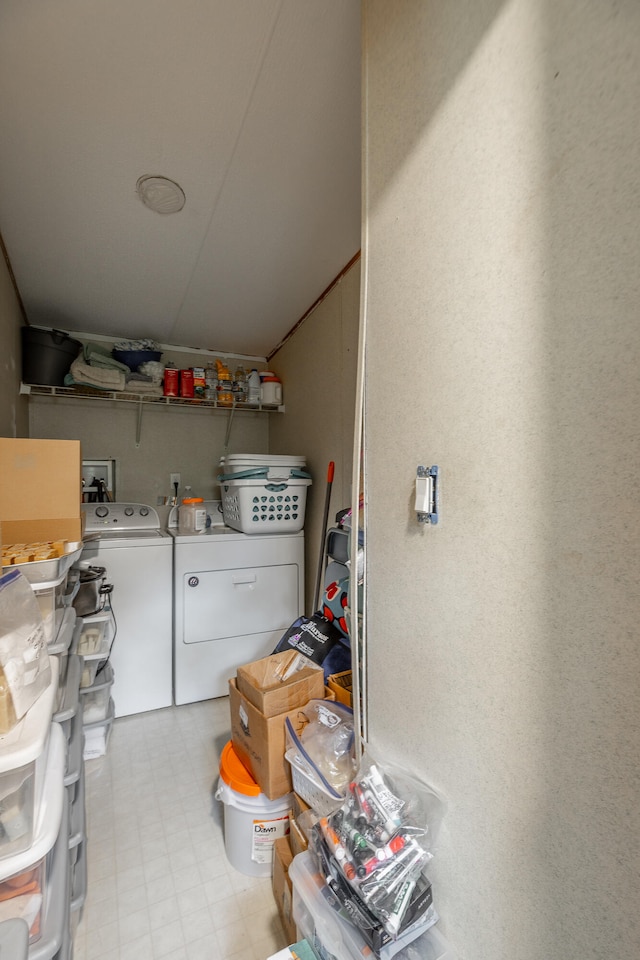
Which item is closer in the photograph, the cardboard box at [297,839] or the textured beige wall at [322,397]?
the cardboard box at [297,839]

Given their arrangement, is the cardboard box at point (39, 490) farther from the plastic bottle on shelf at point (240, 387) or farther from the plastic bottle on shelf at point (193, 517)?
the plastic bottle on shelf at point (240, 387)

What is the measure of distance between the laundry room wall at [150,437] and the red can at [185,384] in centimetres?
28

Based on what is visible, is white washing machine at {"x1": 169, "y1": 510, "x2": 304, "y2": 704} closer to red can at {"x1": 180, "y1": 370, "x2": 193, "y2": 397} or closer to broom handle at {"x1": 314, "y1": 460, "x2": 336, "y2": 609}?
broom handle at {"x1": 314, "y1": 460, "x2": 336, "y2": 609}

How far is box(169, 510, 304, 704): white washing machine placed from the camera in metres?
2.23

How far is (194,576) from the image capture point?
2.24m

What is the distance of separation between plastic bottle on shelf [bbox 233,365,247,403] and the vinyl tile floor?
214 cm

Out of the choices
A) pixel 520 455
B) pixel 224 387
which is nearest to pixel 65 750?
pixel 520 455

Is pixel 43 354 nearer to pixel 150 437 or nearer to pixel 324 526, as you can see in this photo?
pixel 150 437

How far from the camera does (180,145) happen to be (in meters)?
1.37

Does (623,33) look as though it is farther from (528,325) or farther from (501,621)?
(501,621)

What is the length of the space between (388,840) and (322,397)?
6.62 ft

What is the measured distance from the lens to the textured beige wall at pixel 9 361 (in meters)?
1.83

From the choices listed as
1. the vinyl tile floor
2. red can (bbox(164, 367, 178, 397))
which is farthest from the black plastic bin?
the vinyl tile floor

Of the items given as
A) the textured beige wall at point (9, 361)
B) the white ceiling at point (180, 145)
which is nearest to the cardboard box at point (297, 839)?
the textured beige wall at point (9, 361)
